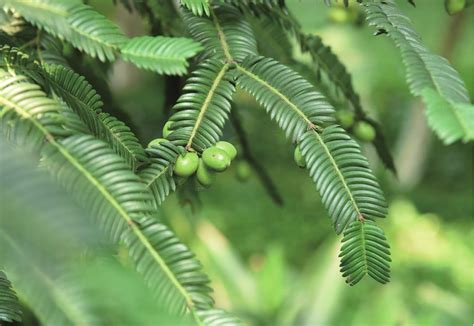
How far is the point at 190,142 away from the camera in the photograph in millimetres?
541

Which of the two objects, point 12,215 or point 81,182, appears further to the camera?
point 81,182

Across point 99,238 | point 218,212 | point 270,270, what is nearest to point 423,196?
point 218,212

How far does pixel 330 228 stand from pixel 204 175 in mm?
2534

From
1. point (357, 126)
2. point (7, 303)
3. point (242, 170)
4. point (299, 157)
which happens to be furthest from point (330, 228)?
point (7, 303)

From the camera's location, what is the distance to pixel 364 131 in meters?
0.77

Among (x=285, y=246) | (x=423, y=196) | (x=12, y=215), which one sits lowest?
(x=12, y=215)

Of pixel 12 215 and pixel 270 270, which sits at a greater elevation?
pixel 270 270

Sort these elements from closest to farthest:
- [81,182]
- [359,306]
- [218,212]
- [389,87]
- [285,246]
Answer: [81,182], [359,306], [285,246], [218,212], [389,87]

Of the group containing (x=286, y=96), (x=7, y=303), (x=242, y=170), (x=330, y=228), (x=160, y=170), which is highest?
(x=330, y=228)

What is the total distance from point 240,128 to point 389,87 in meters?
3.93

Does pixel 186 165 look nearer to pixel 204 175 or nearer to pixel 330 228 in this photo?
pixel 204 175

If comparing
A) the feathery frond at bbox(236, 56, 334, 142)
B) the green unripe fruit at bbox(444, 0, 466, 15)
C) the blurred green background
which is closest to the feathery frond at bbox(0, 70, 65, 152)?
the feathery frond at bbox(236, 56, 334, 142)

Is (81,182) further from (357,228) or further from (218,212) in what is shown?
(218,212)

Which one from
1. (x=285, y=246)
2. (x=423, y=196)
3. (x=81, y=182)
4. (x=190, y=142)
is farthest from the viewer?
(x=423, y=196)
